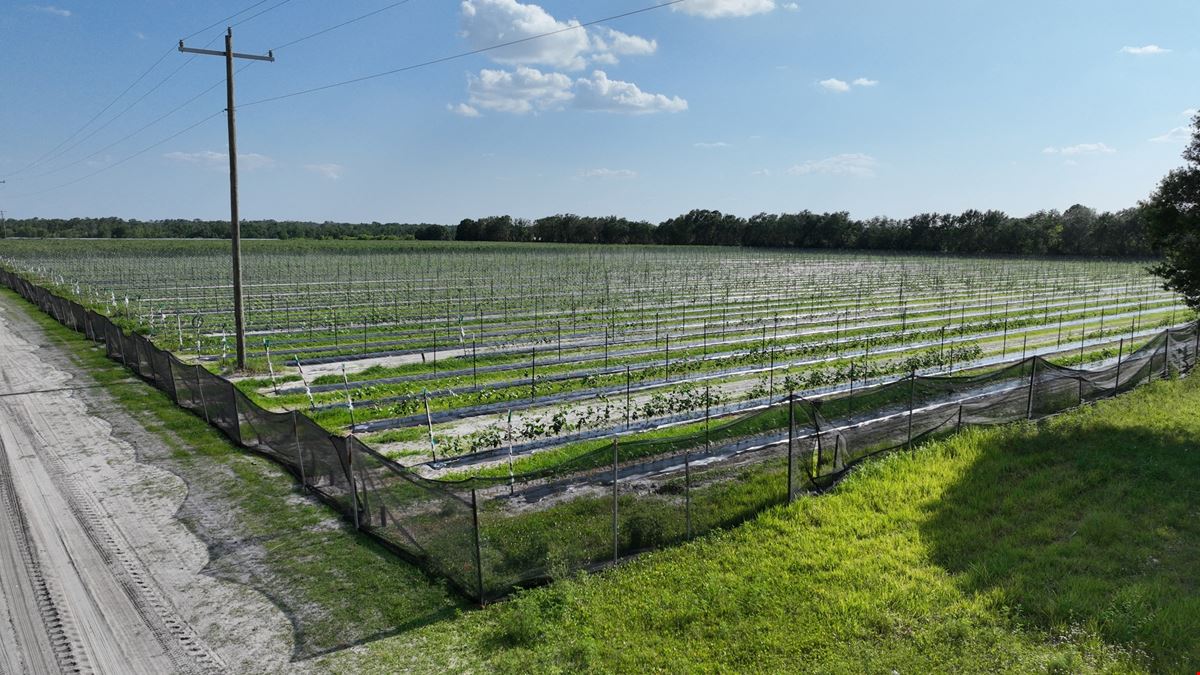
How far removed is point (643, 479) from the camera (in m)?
11.2

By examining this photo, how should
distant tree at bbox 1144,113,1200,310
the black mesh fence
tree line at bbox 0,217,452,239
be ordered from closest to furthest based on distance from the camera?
1. the black mesh fence
2. distant tree at bbox 1144,113,1200,310
3. tree line at bbox 0,217,452,239

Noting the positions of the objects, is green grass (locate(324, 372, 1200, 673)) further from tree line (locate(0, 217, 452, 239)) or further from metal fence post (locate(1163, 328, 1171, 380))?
tree line (locate(0, 217, 452, 239))

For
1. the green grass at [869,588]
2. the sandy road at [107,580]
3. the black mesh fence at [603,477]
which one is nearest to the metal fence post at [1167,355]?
the black mesh fence at [603,477]

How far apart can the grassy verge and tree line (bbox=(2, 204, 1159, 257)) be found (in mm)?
98470

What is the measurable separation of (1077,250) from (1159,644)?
355ft

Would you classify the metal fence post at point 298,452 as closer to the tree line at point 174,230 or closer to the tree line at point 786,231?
the tree line at point 786,231

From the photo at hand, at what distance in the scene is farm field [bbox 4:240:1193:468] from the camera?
51.7ft

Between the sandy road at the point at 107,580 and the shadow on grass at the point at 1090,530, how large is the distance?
7.71 metres

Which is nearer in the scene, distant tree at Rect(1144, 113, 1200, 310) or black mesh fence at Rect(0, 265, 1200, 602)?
black mesh fence at Rect(0, 265, 1200, 602)

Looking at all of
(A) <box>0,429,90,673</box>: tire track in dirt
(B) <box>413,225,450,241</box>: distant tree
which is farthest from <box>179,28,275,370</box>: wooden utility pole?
(B) <box>413,225,450,241</box>: distant tree

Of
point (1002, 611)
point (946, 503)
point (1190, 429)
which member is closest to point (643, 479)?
point (946, 503)

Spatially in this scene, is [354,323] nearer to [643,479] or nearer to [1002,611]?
[643,479]

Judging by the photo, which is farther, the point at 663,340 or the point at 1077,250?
the point at 1077,250

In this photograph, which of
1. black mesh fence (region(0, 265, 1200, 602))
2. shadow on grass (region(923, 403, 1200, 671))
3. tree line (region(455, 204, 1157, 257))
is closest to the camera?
shadow on grass (region(923, 403, 1200, 671))
